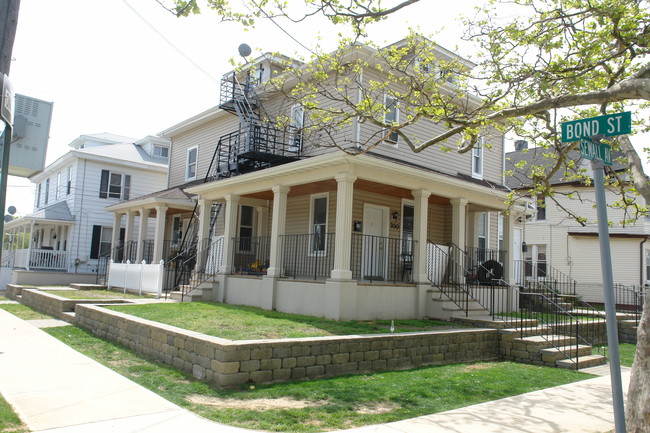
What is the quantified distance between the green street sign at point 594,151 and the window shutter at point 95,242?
86.9ft

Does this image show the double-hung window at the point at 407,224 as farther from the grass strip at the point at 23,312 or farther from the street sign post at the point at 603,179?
the street sign post at the point at 603,179

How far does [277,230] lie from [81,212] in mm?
16882

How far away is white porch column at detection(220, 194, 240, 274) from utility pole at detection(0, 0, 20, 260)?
10.5 meters

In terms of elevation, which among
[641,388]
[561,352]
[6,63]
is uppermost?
[6,63]

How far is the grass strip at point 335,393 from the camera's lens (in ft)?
19.9

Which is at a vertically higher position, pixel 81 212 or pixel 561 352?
pixel 81 212

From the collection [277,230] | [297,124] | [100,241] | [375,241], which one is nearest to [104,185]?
[100,241]

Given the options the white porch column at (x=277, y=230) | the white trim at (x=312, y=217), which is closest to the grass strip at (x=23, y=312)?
the white porch column at (x=277, y=230)

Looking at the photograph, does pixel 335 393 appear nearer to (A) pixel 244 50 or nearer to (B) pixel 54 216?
(A) pixel 244 50

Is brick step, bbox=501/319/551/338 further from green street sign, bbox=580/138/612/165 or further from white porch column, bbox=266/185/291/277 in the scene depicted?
green street sign, bbox=580/138/612/165

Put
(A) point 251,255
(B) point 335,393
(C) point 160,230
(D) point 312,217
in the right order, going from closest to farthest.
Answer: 1. (B) point 335,393
2. (D) point 312,217
3. (A) point 251,255
4. (C) point 160,230

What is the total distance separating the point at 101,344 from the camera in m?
10.3

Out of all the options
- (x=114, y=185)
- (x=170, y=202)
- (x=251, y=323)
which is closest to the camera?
(x=251, y=323)

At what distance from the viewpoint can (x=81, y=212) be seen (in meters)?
26.6
